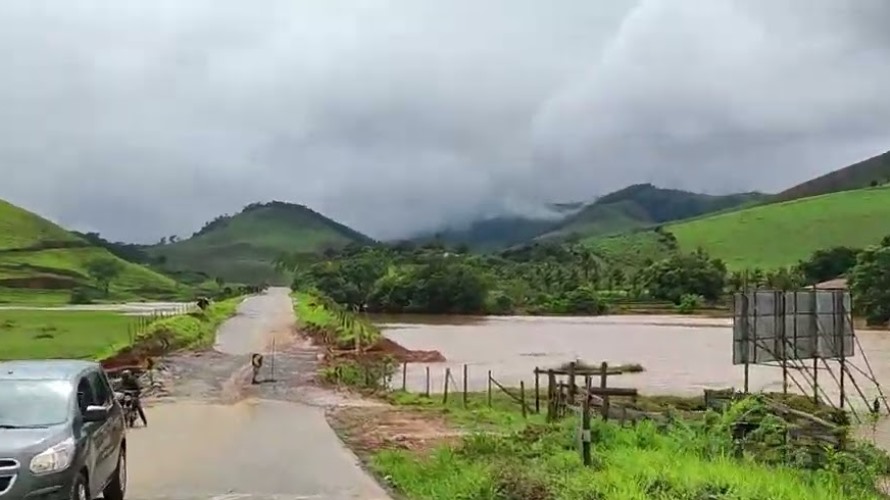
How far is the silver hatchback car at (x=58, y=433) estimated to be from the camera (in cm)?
972

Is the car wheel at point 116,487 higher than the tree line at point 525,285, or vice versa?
the tree line at point 525,285

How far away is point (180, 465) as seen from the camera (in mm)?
16688

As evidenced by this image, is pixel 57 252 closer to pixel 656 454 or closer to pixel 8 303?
pixel 8 303

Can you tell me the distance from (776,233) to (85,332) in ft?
424

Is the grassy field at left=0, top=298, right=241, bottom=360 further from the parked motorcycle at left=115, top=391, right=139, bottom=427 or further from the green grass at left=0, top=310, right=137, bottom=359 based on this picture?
the parked motorcycle at left=115, top=391, right=139, bottom=427

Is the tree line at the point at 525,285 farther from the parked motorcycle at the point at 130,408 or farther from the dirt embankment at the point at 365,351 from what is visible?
the parked motorcycle at the point at 130,408

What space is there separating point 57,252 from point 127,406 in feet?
466

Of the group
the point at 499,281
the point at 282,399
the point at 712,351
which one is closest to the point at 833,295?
the point at 282,399

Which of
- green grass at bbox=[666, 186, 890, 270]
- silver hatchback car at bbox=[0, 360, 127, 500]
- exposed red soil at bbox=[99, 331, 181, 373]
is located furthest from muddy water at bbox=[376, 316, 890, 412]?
green grass at bbox=[666, 186, 890, 270]

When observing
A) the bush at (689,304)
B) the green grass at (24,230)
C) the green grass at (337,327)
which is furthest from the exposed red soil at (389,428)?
the green grass at (24,230)

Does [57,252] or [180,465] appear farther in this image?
[57,252]

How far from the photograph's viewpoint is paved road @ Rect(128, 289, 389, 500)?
14.2 meters

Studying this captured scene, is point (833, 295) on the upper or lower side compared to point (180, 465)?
A: upper

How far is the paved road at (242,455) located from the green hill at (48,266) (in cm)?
8799
